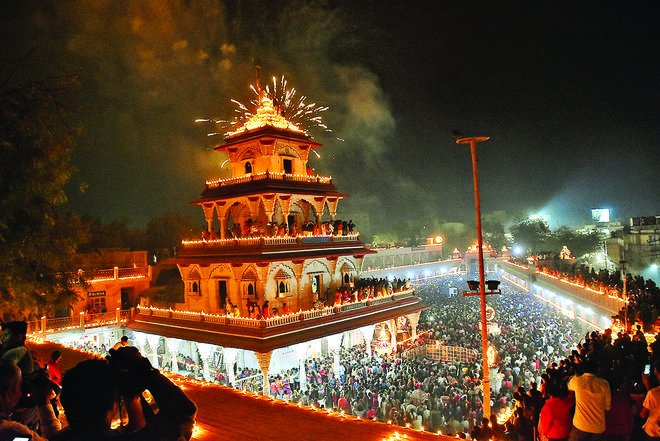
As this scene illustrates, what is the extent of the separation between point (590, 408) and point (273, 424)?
6577mm

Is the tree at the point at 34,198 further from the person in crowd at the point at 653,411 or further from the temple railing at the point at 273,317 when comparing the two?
the person in crowd at the point at 653,411

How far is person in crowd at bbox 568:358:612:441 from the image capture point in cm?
641

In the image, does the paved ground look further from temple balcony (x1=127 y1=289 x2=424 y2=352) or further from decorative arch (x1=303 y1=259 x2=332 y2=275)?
decorative arch (x1=303 y1=259 x2=332 y2=275)

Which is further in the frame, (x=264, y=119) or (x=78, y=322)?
(x=78, y=322)

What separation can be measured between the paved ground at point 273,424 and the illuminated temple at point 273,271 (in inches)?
272

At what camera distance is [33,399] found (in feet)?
17.9

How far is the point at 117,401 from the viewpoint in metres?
3.41

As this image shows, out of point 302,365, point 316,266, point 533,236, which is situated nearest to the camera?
point 302,365

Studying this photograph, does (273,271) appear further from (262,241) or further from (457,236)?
(457,236)

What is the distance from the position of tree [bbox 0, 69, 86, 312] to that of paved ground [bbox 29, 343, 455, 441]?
672 cm

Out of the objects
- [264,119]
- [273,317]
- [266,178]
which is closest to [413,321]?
[273,317]

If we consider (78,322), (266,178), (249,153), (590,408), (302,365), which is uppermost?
(249,153)

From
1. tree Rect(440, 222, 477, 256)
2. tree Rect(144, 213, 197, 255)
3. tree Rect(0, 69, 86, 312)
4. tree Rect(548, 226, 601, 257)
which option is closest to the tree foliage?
tree Rect(440, 222, 477, 256)

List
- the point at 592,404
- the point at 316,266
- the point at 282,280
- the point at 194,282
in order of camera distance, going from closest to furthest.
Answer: the point at 592,404, the point at 282,280, the point at 316,266, the point at 194,282
